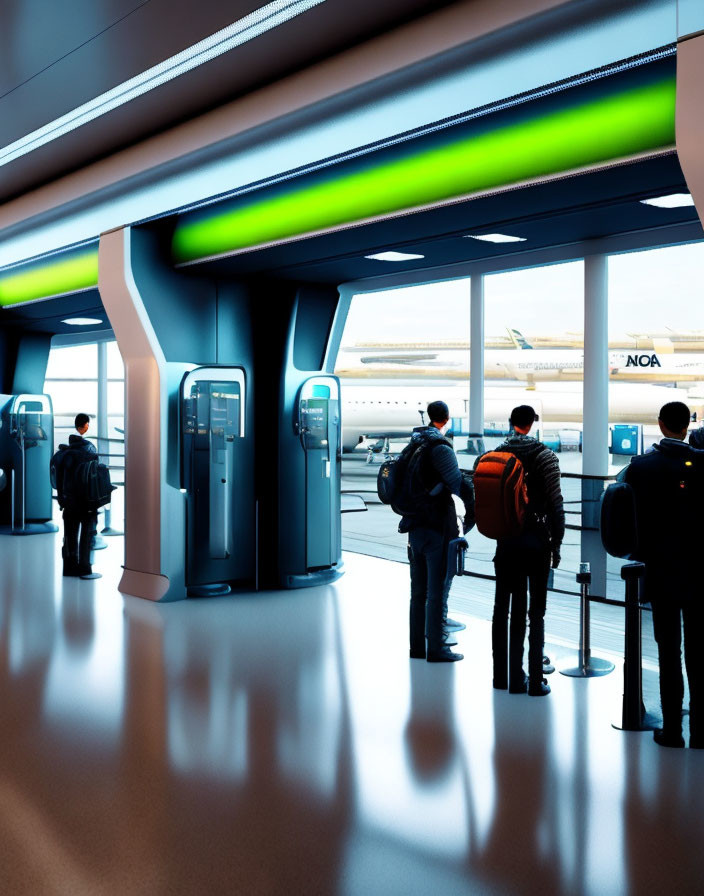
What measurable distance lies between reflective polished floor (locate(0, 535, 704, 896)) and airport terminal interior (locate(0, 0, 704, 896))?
2 cm

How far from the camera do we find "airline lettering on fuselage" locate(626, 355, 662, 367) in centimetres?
773

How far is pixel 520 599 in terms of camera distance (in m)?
4.94

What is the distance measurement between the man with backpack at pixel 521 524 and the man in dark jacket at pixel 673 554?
62 centimetres

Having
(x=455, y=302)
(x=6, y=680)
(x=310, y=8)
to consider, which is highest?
(x=310, y=8)

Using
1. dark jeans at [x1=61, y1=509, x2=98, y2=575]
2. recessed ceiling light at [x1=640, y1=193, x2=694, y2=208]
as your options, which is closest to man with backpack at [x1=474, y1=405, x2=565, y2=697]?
recessed ceiling light at [x1=640, y1=193, x2=694, y2=208]

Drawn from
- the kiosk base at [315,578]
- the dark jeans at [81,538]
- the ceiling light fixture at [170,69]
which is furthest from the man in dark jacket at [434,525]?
the dark jeans at [81,538]

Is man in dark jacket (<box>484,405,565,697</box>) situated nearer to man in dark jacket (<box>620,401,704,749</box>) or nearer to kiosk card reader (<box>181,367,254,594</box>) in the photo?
man in dark jacket (<box>620,401,704,749</box>)

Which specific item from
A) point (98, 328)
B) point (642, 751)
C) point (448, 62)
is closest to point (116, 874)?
point (642, 751)

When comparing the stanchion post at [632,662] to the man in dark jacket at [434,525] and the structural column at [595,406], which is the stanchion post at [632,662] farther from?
the structural column at [595,406]

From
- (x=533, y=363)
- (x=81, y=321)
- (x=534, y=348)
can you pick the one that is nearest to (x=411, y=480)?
(x=534, y=348)

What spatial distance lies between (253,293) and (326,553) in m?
2.43

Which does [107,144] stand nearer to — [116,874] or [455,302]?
[455,302]

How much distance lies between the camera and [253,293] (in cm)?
793

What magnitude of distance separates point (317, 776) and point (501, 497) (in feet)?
5.52
